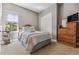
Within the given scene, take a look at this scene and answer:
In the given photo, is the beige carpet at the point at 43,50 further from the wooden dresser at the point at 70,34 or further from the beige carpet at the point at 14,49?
the wooden dresser at the point at 70,34

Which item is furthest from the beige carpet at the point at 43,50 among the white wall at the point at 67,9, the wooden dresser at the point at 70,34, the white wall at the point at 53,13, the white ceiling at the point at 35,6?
the white ceiling at the point at 35,6

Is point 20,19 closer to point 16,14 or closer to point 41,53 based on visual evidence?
point 16,14

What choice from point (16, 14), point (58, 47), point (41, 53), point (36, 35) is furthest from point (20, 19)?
point (58, 47)

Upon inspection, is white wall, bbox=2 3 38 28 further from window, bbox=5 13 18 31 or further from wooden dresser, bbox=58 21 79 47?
wooden dresser, bbox=58 21 79 47

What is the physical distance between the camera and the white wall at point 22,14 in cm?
161

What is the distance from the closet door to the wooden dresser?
0.19 meters

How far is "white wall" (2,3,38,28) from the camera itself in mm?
1606

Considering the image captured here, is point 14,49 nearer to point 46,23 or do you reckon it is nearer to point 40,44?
point 40,44

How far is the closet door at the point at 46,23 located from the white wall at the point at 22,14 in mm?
137

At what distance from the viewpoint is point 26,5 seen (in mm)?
1669

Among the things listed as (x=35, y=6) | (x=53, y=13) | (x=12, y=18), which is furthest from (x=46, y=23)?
(x=12, y=18)

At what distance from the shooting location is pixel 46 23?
1.74 m

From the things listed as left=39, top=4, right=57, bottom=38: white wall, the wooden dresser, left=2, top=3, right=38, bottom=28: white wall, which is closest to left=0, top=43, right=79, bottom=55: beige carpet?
the wooden dresser
